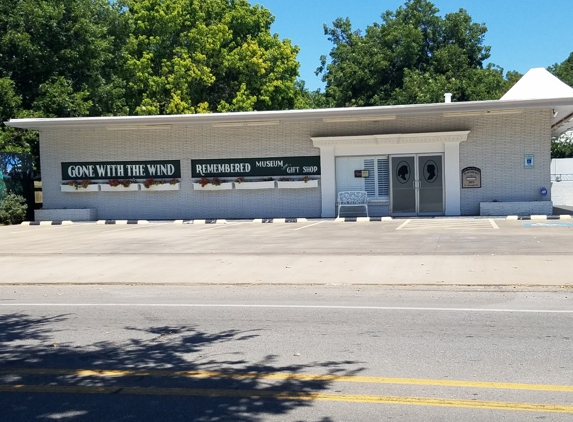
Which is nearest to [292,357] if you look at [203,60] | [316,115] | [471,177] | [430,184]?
[316,115]

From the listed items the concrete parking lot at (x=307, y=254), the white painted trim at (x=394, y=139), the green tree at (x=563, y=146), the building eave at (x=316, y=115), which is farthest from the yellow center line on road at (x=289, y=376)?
the green tree at (x=563, y=146)

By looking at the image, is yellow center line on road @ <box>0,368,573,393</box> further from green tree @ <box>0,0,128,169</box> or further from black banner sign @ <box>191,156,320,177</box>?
green tree @ <box>0,0,128,169</box>

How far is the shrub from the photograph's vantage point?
87.7ft

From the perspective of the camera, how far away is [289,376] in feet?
20.6

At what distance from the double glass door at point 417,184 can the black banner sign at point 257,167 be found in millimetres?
3067

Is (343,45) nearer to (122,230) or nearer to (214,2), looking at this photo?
(214,2)

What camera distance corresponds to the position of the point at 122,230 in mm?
22891

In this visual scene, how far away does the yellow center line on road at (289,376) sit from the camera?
5834mm

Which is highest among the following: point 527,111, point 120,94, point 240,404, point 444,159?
point 120,94

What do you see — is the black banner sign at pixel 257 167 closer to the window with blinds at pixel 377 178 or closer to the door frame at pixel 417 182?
the window with blinds at pixel 377 178

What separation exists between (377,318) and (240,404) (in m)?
3.62

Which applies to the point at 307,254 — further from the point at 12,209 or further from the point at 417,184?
the point at 12,209

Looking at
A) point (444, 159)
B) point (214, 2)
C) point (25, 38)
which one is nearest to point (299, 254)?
point (444, 159)

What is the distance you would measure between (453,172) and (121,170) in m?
13.0
